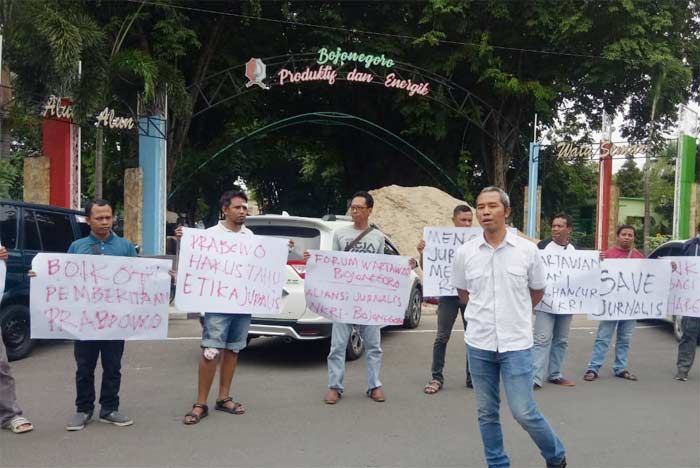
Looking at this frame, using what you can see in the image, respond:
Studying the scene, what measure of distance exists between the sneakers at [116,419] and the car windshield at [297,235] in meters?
2.51

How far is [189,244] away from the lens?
5254 millimetres

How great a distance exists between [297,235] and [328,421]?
2406mm

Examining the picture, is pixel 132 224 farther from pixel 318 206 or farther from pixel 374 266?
pixel 318 206

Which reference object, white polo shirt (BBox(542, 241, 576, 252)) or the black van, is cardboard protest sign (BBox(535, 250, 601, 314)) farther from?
the black van

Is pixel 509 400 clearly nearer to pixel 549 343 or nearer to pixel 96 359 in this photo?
pixel 549 343

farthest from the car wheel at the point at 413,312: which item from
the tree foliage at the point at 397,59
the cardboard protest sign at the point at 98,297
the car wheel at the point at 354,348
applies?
the tree foliage at the point at 397,59

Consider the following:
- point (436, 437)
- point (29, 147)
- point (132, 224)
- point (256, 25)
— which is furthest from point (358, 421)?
point (29, 147)

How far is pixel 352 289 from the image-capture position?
19.8ft

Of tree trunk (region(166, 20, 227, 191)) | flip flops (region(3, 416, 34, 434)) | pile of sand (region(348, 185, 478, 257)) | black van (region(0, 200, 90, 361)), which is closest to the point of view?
flip flops (region(3, 416, 34, 434))

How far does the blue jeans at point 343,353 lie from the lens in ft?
19.3

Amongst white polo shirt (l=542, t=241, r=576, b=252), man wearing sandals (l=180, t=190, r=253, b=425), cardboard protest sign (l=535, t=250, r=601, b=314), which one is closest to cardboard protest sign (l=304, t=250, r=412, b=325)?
man wearing sandals (l=180, t=190, r=253, b=425)

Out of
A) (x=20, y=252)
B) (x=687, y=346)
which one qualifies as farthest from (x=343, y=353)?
(x=20, y=252)

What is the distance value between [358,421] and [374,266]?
59.7 inches

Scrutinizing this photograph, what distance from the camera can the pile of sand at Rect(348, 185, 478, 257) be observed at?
48.0ft
